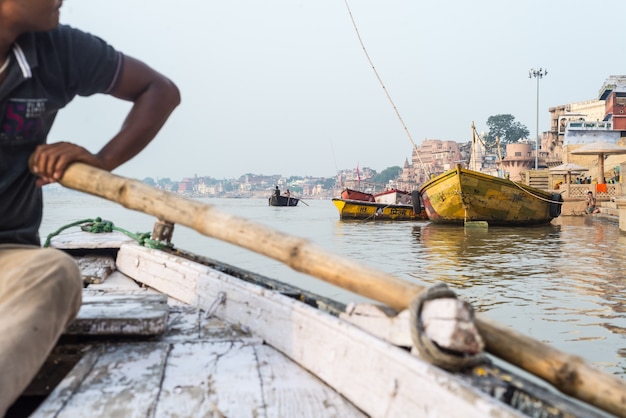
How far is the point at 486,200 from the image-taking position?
1742cm

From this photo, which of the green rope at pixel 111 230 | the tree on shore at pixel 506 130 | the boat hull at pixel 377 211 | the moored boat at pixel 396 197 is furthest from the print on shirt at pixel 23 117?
the tree on shore at pixel 506 130

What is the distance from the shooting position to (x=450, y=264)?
31.1 feet

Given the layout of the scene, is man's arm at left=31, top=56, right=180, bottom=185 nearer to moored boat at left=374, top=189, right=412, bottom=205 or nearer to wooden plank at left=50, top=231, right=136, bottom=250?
wooden plank at left=50, top=231, right=136, bottom=250

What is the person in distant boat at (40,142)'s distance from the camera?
4.61 ft

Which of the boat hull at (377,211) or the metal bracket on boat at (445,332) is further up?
the metal bracket on boat at (445,332)

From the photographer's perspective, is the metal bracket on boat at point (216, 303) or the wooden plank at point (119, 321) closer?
the wooden plank at point (119, 321)

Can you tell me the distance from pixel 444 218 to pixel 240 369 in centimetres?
1806

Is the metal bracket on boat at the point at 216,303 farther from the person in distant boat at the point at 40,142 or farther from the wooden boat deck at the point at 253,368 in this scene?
the person in distant boat at the point at 40,142

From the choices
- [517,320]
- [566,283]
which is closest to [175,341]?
[517,320]

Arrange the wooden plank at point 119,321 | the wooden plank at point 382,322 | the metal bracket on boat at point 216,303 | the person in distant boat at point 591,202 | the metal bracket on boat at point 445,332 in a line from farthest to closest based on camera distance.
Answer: the person in distant boat at point 591,202
the metal bracket on boat at point 216,303
the wooden plank at point 119,321
the wooden plank at point 382,322
the metal bracket on boat at point 445,332

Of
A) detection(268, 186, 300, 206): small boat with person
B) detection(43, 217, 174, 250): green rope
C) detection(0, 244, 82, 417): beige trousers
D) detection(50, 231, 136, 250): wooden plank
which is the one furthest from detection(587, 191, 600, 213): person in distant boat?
detection(268, 186, 300, 206): small boat with person

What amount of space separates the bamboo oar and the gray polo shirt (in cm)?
16

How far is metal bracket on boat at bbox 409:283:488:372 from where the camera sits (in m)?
1.29

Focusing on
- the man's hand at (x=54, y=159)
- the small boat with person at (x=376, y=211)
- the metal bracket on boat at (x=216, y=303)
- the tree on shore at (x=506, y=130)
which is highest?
the tree on shore at (x=506, y=130)
